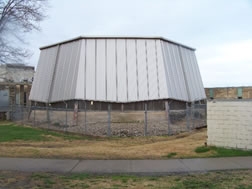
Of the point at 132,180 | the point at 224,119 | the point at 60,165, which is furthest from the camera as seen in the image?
the point at 224,119

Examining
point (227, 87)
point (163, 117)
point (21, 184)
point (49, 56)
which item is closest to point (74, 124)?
point (163, 117)

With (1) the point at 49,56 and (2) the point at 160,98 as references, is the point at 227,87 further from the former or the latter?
(1) the point at 49,56

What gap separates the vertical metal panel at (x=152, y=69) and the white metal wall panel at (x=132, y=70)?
143 centimetres

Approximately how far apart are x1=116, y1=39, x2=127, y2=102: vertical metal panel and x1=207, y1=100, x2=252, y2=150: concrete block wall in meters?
13.6

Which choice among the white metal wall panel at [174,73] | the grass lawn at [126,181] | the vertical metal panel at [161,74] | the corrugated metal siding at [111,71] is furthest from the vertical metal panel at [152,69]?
the grass lawn at [126,181]

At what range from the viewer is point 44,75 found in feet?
100

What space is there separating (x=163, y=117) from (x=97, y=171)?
52.9ft

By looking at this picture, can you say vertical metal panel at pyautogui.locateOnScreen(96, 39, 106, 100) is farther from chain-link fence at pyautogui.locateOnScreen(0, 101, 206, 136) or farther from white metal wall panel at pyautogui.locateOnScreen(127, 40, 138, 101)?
white metal wall panel at pyautogui.locateOnScreen(127, 40, 138, 101)

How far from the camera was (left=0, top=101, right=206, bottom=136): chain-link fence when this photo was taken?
62.7 ft

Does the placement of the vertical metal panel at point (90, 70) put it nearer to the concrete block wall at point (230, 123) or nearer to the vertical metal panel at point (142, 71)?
the vertical metal panel at point (142, 71)

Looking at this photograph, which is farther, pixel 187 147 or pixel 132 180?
pixel 187 147

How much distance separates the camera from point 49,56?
30.8 metres

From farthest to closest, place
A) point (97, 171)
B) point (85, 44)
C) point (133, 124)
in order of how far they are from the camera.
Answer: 1. point (85, 44)
2. point (133, 124)
3. point (97, 171)

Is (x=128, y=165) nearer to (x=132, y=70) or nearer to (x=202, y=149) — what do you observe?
(x=202, y=149)
